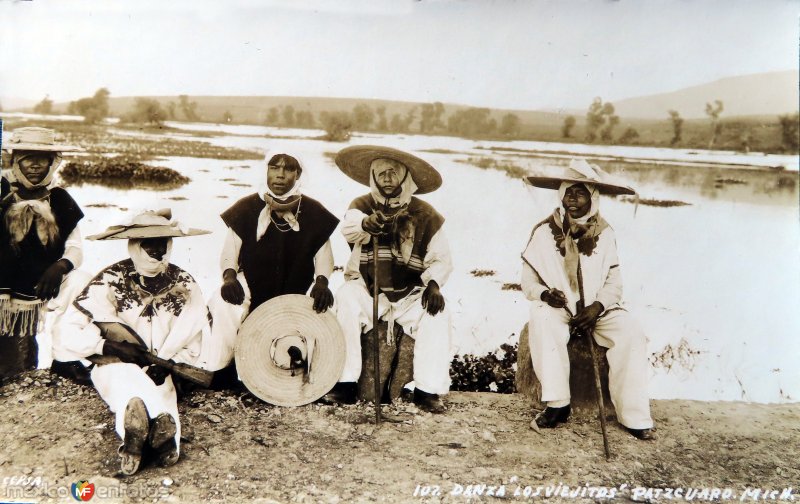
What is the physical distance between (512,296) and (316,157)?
68.4 inches

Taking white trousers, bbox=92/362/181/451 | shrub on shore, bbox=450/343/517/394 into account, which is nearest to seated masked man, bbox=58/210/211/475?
white trousers, bbox=92/362/181/451

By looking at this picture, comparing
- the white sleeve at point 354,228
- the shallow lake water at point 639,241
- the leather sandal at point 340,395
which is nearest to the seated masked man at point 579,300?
the shallow lake water at point 639,241

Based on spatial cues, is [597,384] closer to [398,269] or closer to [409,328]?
[409,328]

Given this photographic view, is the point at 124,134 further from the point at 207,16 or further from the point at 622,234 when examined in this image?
the point at 622,234

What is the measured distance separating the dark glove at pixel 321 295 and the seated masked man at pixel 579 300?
1.41 meters

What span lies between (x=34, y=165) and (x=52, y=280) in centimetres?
85

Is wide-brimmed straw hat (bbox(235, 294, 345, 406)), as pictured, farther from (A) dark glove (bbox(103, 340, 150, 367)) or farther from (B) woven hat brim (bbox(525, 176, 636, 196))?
(B) woven hat brim (bbox(525, 176, 636, 196))

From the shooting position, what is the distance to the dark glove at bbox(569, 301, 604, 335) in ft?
15.1

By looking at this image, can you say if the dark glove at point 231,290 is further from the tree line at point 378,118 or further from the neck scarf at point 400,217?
the tree line at point 378,118

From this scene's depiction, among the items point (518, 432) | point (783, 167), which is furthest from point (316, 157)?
point (783, 167)

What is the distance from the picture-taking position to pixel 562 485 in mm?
4320

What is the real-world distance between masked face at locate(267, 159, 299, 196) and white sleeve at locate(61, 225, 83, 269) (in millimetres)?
1419

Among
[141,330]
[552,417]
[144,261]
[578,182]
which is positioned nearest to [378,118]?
[578,182]

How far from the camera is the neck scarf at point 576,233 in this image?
4.68 m
